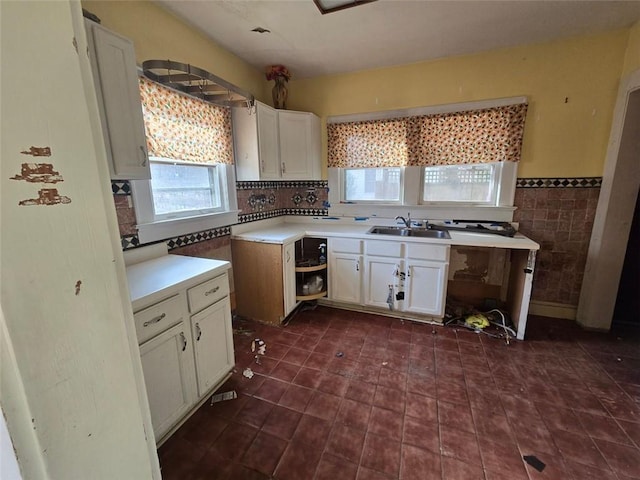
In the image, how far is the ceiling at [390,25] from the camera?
75.5 inches

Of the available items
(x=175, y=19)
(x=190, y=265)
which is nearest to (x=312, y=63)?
(x=175, y=19)

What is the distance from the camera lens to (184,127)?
211cm

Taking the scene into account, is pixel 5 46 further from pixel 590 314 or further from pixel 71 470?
pixel 590 314

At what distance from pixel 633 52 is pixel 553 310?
226 centimetres

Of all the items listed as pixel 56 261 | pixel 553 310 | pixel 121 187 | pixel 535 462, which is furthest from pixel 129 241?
pixel 553 310

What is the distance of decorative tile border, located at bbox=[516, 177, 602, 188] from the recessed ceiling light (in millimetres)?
2096

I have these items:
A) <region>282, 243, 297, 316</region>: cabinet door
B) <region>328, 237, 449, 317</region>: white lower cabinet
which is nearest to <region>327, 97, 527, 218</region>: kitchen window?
<region>328, 237, 449, 317</region>: white lower cabinet

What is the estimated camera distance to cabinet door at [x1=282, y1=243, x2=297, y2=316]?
2572 mm

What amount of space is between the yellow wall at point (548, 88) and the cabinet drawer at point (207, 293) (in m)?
2.48

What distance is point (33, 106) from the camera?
396 mm

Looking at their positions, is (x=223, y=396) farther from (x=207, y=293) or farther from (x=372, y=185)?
(x=372, y=185)

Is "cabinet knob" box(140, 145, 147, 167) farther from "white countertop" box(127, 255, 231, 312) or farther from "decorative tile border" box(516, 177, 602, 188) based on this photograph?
"decorative tile border" box(516, 177, 602, 188)

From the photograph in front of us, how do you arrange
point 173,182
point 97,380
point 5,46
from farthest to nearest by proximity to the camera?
point 173,182 < point 97,380 < point 5,46

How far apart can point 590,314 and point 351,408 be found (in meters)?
2.44
